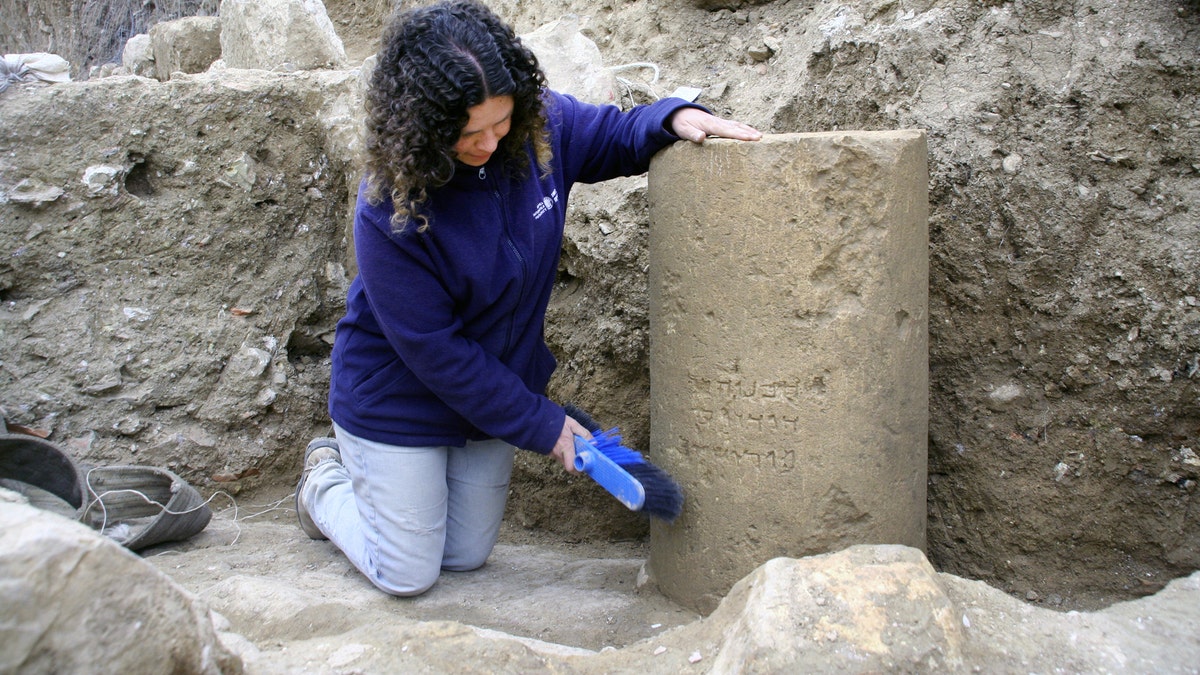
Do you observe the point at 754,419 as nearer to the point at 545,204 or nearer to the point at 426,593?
the point at 545,204

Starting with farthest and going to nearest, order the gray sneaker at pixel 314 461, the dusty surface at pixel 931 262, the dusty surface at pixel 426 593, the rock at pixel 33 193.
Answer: the rock at pixel 33 193 → the gray sneaker at pixel 314 461 → the dusty surface at pixel 931 262 → the dusty surface at pixel 426 593

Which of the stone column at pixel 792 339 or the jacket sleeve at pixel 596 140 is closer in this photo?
the stone column at pixel 792 339

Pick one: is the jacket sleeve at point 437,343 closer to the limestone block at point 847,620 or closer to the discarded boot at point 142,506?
the limestone block at point 847,620

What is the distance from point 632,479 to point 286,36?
2.83 metres

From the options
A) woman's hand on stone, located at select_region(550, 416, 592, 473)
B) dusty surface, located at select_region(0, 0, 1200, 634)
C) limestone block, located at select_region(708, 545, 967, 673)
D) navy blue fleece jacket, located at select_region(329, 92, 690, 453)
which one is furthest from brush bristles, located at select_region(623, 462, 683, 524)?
dusty surface, located at select_region(0, 0, 1200, 634)

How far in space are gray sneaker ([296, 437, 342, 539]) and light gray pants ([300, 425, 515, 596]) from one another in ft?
0.21

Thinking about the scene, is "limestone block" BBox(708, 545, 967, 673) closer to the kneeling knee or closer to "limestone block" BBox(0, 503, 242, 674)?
"limestone block" BBox(0, 503, 242, 674)

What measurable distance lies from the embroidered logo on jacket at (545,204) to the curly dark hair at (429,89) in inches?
11.3

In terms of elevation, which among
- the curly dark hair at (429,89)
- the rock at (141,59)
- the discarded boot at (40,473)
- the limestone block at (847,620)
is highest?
the curly dark hair at (429,89)

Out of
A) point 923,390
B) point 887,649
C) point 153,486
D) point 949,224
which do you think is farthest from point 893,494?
point 153,486

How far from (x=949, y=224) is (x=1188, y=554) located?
1.13 m

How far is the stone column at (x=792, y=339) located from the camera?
223 centimetres

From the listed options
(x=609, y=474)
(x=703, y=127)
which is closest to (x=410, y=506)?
(x=609, y=474)

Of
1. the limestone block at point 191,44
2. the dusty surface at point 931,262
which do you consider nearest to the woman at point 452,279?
the dusty surface at point 931,262
